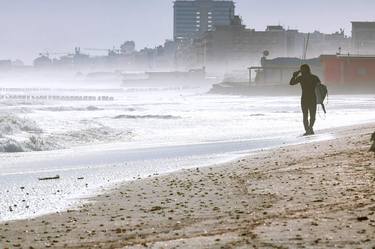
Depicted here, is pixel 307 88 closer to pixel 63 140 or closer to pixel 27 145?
pixel 63 140

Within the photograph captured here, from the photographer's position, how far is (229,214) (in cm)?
707

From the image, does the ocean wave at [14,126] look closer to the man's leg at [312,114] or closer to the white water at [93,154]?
the white water at [93,154]

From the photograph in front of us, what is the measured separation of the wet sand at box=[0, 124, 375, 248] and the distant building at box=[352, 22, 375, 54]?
11829cm

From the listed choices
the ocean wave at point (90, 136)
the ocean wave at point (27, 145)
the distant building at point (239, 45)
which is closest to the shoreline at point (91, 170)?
the ocean wave at point (27, 145)

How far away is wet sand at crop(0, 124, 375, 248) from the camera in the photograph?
5.81 meters

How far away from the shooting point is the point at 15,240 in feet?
20.8

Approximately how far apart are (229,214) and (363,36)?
125 m

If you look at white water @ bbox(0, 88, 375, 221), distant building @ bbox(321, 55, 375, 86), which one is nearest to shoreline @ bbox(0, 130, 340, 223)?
white water @ bbox(0, 88, 375, 221)

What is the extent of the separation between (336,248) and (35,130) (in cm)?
1664

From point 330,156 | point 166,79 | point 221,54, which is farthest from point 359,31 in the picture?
point 330,156

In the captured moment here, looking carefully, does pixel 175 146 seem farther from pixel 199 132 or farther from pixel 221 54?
pixel 221 54

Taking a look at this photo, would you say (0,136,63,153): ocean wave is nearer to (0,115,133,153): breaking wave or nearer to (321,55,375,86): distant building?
(0,115,133,153): breaking wave

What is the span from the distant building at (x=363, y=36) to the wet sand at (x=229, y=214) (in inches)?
4657

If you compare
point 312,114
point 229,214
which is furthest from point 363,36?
point 229,214
